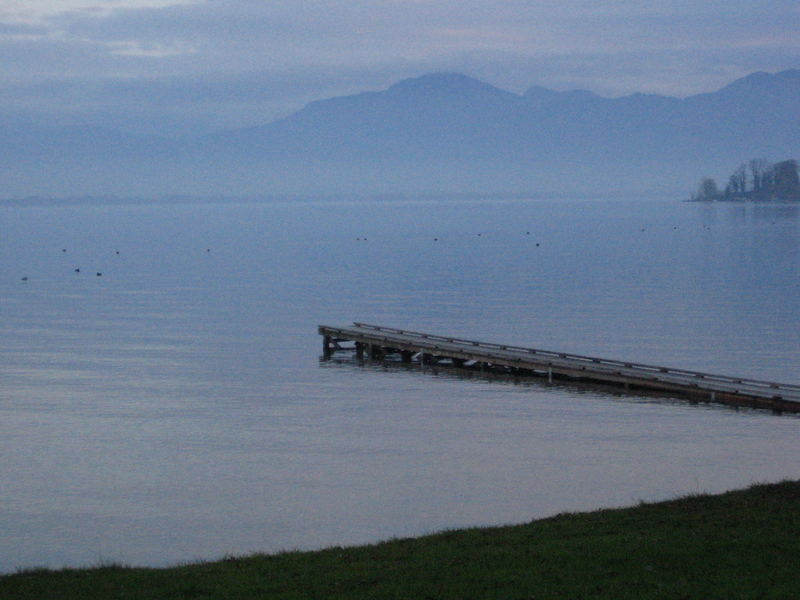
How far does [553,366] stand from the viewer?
5628 centimetres

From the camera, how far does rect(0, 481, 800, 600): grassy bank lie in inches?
698

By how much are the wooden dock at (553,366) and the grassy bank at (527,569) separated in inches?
1015

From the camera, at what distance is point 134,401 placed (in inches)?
2072

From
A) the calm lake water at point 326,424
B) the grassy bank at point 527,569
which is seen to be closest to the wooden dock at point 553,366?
the calm lake water at point 326,424

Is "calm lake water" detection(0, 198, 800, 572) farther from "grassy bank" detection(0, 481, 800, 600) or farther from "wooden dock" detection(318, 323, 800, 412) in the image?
"grassy bank" detection(0, 481, 800, 600)

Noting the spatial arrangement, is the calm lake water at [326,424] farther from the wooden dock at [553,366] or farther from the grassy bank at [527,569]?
A: the grassy bank at [527,569]

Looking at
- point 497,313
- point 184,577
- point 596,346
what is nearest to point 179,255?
point 497,313

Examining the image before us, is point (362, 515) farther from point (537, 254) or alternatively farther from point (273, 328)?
point (537, 254)

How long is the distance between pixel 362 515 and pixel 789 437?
61.5 feet

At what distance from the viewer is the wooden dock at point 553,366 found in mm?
48562

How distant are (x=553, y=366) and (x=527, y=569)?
1483 inches

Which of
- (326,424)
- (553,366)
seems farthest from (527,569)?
(553,366)

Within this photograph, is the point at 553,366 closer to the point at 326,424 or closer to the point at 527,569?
the point at 326,424

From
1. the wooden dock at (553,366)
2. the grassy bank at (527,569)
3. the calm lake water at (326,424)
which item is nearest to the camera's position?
the grassy bank at (527,569)
